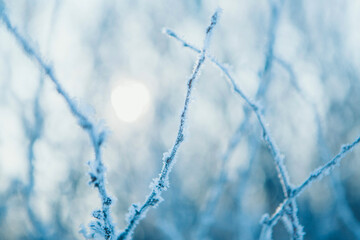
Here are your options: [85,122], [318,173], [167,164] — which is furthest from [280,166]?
[85,122]

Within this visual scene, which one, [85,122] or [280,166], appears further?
[280,166]

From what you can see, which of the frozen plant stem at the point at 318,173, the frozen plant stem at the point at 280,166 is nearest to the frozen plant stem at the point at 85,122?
the frozen plant stem at the point at 280,166

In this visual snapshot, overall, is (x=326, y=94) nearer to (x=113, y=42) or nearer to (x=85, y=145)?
(x=113, y=42)

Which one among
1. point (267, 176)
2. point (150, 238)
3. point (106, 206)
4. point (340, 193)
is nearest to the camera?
point (106, 206)

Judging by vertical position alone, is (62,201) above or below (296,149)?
below

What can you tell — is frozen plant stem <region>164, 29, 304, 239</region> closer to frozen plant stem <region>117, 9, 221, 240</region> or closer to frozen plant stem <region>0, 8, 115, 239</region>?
frozen plant stem <region>117, 9, 221, 240</region>

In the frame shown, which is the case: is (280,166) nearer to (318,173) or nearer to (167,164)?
(318,173)

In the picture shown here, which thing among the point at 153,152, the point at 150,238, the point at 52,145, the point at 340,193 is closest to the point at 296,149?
the point at 153,152

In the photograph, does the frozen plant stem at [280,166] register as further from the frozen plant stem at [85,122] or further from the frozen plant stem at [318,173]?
the frozen plant stem at [85,122]

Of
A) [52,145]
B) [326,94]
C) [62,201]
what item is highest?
[326,94]
